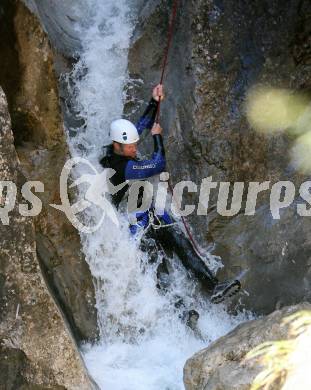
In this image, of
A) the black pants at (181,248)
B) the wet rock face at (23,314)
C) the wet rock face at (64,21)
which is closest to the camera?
the wet rock face at (23,314)

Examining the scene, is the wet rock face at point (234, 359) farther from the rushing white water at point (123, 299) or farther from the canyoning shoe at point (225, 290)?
the canyoning shoe at point (225, 290)

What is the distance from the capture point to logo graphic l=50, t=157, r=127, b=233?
555cm

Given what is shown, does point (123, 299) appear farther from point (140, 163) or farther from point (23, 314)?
point (23, 314)

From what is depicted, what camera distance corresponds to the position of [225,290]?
5.94 metres

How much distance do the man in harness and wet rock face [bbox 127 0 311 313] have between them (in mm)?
283

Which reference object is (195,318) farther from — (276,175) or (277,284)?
(276,175)

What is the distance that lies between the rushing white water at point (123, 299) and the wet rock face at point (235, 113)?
0.39 m

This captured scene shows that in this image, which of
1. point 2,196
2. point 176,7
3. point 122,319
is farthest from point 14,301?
point 176,7

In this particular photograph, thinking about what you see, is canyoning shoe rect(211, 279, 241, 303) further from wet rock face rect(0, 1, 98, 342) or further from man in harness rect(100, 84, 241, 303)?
wet rock face rect(0, 1, 98, 342)

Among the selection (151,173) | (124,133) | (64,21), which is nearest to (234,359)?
(151,173)

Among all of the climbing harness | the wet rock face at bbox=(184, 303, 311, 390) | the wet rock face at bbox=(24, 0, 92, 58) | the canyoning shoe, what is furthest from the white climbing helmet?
the wet rock face at bbox=(184, 303, 311, 390)

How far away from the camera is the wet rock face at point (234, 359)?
11.6 feet

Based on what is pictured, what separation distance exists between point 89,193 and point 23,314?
1.97 meters

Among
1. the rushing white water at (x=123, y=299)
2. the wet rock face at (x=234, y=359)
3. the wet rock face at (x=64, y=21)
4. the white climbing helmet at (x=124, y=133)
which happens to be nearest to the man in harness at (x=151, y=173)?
the white climbing helmet at (x=124, y=133)
